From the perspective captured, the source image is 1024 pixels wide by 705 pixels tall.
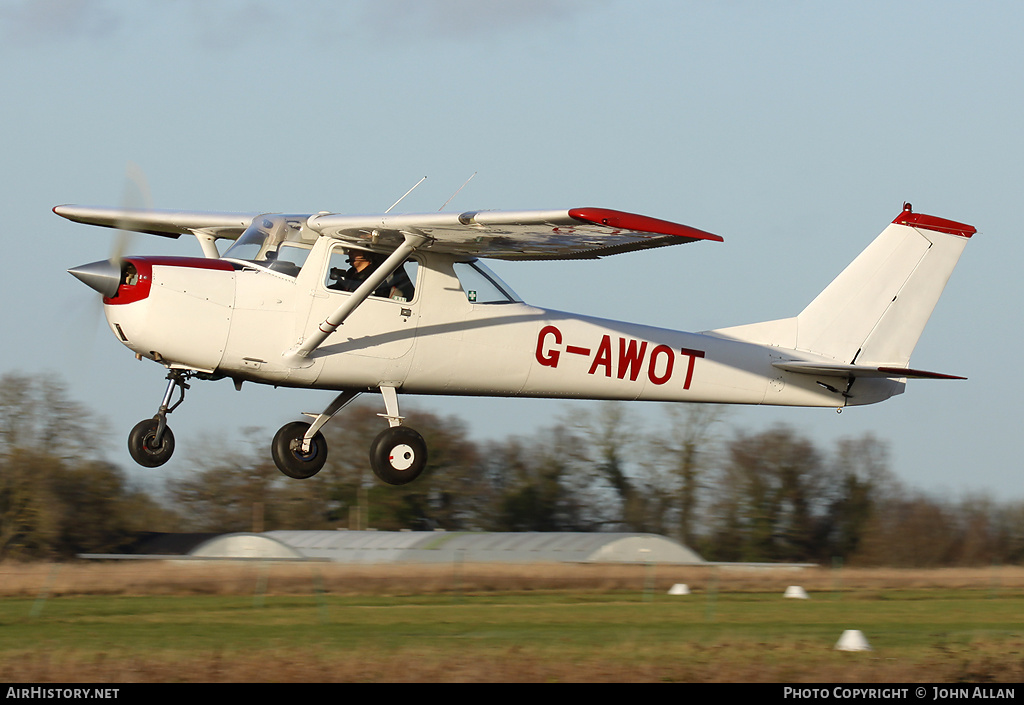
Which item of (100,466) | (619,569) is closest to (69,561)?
(100,466)

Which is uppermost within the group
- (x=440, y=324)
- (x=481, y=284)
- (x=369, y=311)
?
(x=481, y=284)

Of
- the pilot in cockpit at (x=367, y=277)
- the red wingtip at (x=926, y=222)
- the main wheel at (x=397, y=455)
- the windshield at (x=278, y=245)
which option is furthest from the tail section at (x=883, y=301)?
the windshield at (x=278, y=245)

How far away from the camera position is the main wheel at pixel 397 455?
13.0 meters

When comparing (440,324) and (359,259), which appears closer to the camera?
(359,259)

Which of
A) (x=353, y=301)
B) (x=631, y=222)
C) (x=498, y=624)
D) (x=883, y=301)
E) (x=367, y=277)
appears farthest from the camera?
(x=498, y=624)

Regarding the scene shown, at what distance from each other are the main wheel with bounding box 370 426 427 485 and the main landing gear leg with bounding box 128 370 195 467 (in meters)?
2.03

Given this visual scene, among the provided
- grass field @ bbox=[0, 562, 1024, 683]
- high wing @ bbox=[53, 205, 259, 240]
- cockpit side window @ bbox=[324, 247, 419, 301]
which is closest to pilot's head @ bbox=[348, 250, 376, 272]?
cockpit side window @ bbox=[324, 247, 419, 301]

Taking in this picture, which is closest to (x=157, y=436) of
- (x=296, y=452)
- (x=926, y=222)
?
(x=296, y=452)

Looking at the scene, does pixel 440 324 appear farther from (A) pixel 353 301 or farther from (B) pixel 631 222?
(B) pixel 631 222

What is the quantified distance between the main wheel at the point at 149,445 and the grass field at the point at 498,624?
1872 mm

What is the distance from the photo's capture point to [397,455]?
513 inches

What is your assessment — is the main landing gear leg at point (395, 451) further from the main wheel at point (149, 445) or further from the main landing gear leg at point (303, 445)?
the main wheel at point (149, 445)

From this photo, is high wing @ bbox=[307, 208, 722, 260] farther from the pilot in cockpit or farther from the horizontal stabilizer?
the horizontal stabilizer

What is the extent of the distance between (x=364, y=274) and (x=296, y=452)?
225 centimetres
